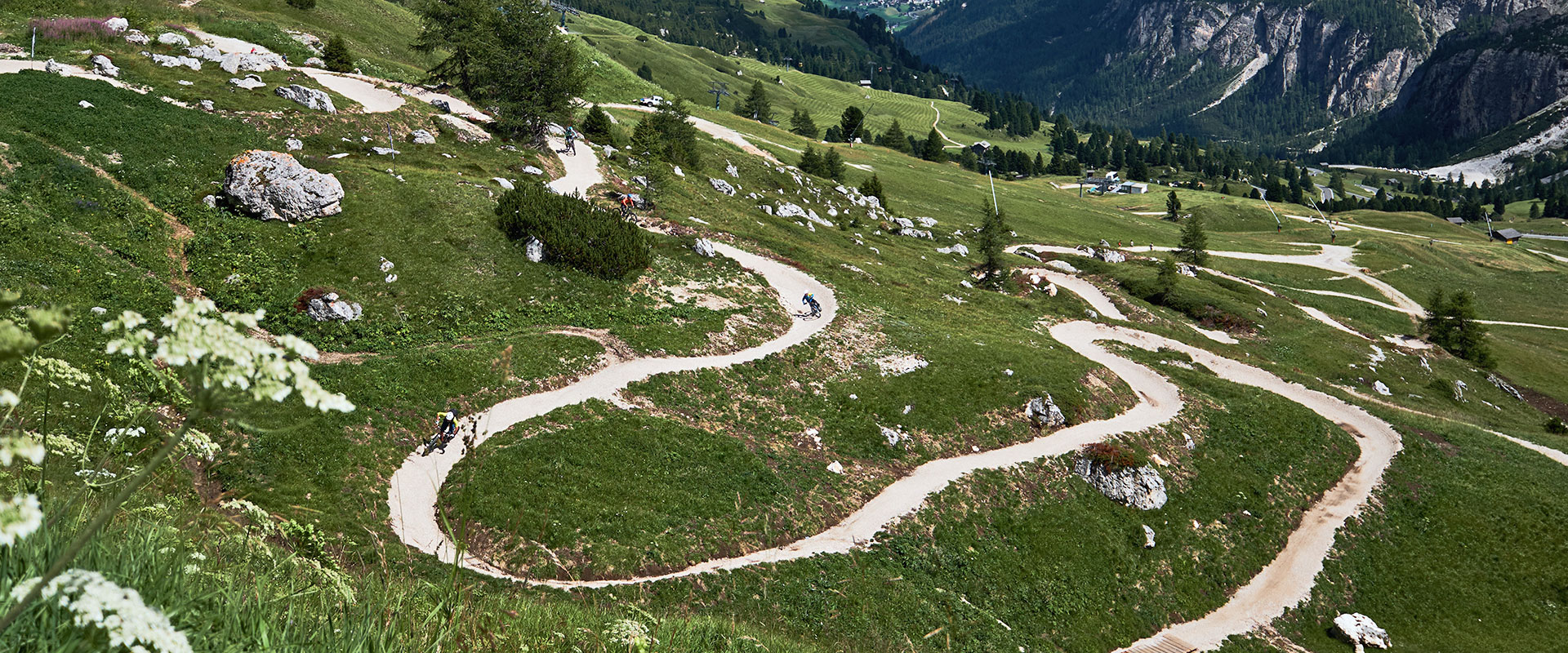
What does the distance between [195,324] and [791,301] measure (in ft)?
170

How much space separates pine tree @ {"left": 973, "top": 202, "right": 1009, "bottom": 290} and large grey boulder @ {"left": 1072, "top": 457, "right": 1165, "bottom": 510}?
40.2 m

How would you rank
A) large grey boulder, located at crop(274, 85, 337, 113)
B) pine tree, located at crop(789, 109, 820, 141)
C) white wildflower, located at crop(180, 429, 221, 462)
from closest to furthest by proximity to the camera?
white wildflower, located at crop(180, 429, 221, 462), large grey boulder, located at crop(274, 85, 337, 113), pine tree, located at crop(789, 109, 820, 141)

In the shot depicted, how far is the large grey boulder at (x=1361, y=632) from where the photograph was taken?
35.0m

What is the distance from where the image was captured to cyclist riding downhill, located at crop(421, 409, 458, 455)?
29.9 m

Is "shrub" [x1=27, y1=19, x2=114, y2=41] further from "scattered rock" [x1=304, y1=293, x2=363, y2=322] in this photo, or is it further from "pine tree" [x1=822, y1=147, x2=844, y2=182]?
"pine tree" [x1=822, y1=147, x2=844, y2=182]

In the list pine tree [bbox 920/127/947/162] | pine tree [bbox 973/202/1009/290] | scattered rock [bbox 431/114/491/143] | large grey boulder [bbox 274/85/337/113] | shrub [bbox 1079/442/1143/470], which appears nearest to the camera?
shrub [bbox 1079/442/1143/470]

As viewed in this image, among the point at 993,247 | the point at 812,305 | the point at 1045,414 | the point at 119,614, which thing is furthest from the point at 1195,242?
the point at 119,614

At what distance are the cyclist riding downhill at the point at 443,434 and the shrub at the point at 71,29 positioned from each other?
55.0 m

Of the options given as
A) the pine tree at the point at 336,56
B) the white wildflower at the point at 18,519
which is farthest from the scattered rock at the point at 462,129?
the white wildflower at the point at 18,519

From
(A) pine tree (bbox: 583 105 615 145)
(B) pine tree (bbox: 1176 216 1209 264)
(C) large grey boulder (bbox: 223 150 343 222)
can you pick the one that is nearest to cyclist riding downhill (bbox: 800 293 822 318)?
(C) large grey boulder (bbox: 223 150 343 222)

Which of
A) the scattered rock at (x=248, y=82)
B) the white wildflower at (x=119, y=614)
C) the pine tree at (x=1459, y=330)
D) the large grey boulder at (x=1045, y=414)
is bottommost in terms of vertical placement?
the large grey boulder at (x=1045, y=414)

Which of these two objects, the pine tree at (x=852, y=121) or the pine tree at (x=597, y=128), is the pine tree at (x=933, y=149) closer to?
the pine tree at (x=852, y=121)

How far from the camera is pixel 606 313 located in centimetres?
4428

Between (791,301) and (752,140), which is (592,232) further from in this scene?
(752,140)
